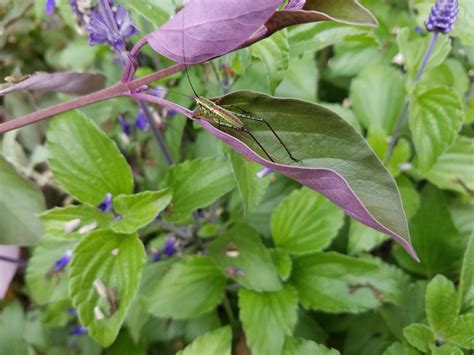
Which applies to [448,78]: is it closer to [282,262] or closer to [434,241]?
[434,241]

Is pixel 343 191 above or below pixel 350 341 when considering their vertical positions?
above

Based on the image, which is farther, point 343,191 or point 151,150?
point 151,150

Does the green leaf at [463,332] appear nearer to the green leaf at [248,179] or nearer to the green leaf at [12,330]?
the green leaf at [248,179]

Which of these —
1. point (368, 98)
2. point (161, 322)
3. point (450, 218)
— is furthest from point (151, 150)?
point (450, 218)

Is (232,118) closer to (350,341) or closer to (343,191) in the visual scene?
(343,191)

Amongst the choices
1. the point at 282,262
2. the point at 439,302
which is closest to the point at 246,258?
the point at 282,262

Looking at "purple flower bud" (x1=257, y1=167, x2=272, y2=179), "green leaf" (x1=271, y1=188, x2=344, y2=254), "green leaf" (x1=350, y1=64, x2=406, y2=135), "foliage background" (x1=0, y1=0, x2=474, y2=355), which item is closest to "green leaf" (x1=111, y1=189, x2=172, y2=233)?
"foliage background" (x1=0, y1=0, x2=474, y2=355)

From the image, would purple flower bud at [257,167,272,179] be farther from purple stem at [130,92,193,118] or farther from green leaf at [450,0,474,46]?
green leaf at [450,0,474,46]
